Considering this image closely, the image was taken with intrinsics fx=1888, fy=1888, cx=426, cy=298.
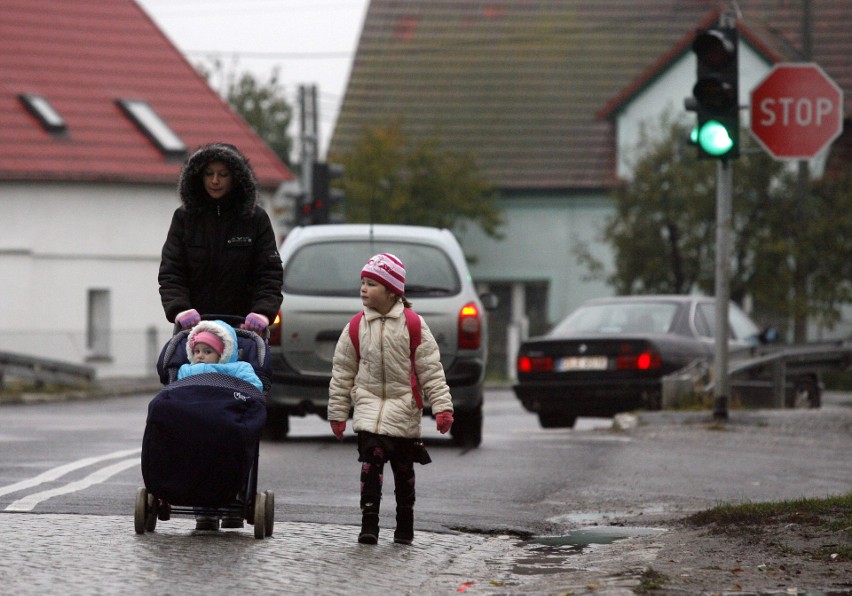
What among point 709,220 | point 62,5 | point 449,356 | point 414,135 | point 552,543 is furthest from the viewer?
point 414,135

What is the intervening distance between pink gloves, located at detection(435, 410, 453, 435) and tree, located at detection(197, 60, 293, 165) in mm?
77721

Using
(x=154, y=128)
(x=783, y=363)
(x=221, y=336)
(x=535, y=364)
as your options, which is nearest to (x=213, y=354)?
(x=221, y=336)

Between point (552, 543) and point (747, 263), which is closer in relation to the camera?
point (552, 543)

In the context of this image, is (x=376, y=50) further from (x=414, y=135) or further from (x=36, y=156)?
(x=36, y=156)

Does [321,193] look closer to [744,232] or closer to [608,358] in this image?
[744,232]

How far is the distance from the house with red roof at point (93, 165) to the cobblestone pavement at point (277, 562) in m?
31.7

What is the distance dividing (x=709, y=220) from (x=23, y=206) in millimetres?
15088

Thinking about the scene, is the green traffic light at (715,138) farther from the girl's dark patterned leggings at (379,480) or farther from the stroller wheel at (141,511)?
the stroller wheel at (141,511)

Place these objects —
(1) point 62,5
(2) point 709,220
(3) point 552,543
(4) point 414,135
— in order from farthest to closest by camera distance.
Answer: (4) point 414,135 → (1) point 62,5 → (2) point 709,220 → (3) point 552,543

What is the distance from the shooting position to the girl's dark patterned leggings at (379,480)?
28.1ft

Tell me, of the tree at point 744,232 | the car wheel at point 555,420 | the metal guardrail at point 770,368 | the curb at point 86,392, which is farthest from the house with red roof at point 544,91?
the car wheel at point 555,420

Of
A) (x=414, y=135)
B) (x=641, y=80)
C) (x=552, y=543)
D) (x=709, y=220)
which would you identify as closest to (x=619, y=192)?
(x=709, y=220)

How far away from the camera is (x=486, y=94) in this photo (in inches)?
1980

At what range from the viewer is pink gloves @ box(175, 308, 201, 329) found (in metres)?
8.50
